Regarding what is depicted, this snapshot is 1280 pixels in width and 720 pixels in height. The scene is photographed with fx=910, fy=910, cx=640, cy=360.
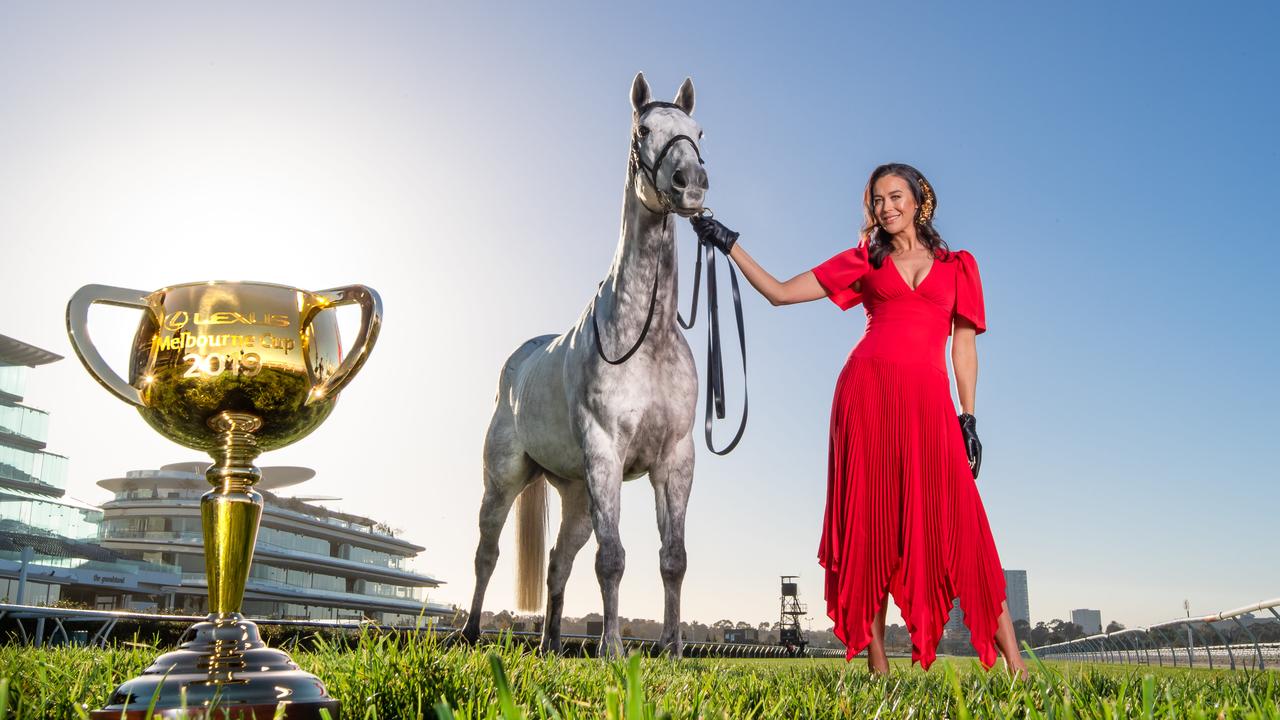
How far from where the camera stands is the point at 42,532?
55125mm

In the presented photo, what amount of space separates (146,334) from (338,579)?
8342 centimetres

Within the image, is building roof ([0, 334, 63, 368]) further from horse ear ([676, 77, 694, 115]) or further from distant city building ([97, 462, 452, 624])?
horse ear ([676, 77, 694, 115])

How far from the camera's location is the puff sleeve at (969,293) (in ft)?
13.4

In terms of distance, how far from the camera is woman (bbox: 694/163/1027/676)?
377 cm

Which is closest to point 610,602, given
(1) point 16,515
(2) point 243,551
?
(2) point 243,551

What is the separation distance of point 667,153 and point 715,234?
0.62 m

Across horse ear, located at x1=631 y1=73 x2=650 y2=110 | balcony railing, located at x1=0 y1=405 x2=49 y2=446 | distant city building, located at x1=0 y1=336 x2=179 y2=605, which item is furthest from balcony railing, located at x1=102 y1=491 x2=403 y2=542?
horse ear, located at x1=631 y1=73 x2=650 y2=110

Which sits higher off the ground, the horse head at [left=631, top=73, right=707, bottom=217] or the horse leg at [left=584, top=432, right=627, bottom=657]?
the horse head at [left=631, top=73, right=707, bottom=217]

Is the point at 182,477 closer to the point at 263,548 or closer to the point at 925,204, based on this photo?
the point at 263,548

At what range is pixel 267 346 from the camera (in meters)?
1.71

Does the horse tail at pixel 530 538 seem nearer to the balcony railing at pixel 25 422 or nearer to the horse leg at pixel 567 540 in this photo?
the horse leg at pixel 567 540

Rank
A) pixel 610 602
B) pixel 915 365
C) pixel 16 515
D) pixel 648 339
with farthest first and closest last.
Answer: pixel 16 515 < pixel 648 339 < pixel 610 602 < pixel 915 365

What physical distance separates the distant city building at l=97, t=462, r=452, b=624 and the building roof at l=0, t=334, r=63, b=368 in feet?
40.9

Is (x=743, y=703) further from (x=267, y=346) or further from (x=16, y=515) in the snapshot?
(x=16, y=515)
